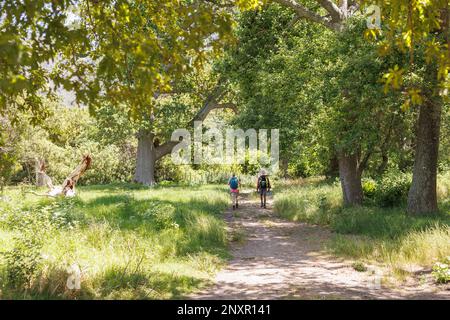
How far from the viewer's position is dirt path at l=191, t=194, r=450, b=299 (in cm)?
706

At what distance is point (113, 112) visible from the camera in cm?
2825

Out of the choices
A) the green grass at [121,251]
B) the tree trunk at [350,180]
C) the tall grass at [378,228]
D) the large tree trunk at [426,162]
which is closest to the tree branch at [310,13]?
the large tree trunk at [426,162]

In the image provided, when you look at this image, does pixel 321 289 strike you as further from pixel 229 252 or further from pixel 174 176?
pixel 174 176

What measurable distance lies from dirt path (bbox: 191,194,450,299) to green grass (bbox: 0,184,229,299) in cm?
51

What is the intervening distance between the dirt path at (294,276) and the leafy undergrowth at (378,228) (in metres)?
0.57

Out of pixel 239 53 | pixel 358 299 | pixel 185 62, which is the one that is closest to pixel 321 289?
pixel 358 299

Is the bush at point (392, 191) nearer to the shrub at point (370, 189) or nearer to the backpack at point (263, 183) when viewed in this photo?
the shrub at point (370, 189)

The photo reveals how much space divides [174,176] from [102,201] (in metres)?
24.0

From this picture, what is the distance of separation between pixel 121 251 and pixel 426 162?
31.3 feet

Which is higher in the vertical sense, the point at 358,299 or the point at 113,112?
the point at 113,112

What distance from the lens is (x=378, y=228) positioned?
1263 cm

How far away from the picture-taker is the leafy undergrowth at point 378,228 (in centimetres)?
907

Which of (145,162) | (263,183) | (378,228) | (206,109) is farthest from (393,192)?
(145,162)

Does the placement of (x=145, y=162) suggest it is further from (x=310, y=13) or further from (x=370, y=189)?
(x=310, y=13)
